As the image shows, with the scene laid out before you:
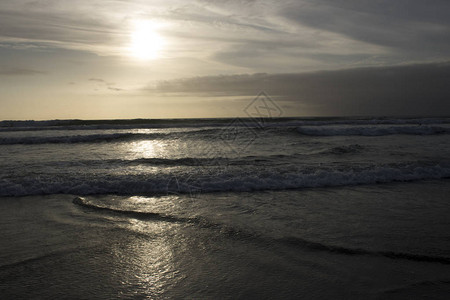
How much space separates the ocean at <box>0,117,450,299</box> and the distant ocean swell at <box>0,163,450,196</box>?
0.03m

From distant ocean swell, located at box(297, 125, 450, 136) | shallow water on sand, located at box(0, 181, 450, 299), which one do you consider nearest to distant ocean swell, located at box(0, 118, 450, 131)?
distant ocean swell, located at box(297, 125, 450, 136)

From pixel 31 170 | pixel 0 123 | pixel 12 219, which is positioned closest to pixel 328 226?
pixel 12 219

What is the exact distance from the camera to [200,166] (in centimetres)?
895

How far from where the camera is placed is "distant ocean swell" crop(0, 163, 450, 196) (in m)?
6.35

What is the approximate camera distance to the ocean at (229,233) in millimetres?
2857

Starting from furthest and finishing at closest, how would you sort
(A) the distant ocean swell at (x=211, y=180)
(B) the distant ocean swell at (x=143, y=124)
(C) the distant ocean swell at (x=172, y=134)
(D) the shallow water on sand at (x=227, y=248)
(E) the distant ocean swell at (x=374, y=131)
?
(B) the distant ocean swell at (x=143, y=124)
(E) the distant ocean swell at (x=374, y=131)
(C) the distant ocean swell at (x=172, y=134)
(A) the distant ocean swell at (x=211, y=180)
(D) the shallow water on sand at (x=227, y=248)

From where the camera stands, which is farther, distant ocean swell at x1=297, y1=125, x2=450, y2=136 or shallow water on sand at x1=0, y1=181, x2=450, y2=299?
distant ocean swell at x1=297, y1=125, x2=450, y2=136

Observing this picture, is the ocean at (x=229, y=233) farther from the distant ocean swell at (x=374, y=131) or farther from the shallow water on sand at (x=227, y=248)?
the distant ocean swell at (x=374, y=131)

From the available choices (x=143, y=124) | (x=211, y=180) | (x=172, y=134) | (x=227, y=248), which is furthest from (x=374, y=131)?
(x=227, y=248)

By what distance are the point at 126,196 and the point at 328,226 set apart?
145 inches

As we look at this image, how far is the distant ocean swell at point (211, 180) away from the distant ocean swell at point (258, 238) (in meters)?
1.19

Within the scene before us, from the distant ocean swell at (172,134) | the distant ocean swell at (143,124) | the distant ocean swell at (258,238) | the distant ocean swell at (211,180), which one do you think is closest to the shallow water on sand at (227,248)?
the distant ocean swell at (258,238)

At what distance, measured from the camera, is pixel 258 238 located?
3879 millimetres

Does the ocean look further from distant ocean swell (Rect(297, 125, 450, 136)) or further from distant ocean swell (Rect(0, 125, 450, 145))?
distant ocean swell (Rect(297, 125, 450, 136))
